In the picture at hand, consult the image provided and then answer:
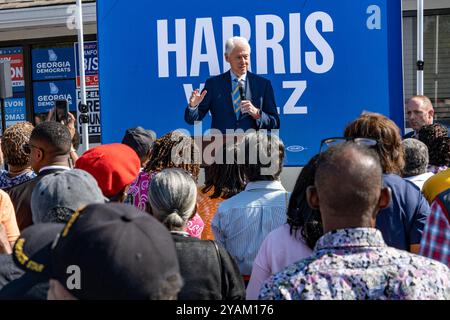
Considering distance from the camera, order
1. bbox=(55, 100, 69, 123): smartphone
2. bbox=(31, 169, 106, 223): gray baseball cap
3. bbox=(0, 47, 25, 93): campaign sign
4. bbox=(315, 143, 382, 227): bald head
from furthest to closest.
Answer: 1. bbox=(0, 47, 25, 93): campaign sign
2. bbox=(55, 100, 69, 123): smartphone
3. bbox=(31, 169, 106, 223): gray baseball cap
4. bbox=(315, 143, 382, 227): bald head

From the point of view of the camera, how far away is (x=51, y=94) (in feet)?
36.6

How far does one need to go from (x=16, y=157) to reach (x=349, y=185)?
114 inches

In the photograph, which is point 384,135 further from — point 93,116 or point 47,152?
point 93,116

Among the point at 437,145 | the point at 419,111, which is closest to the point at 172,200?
the point at 437,145

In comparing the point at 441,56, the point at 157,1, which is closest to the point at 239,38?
the point at 157,1

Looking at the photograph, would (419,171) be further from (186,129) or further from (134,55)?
(134,55)

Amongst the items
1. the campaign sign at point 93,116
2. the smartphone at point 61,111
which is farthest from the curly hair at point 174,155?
the campaign sign at point 93,116

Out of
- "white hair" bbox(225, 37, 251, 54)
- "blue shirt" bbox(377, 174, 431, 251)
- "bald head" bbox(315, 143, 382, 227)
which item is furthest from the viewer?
"white hair" bbox(225, 37, 251, 54)

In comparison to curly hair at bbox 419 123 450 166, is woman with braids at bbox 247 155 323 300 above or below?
below

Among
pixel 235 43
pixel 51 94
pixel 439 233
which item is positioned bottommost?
pixel 439 233

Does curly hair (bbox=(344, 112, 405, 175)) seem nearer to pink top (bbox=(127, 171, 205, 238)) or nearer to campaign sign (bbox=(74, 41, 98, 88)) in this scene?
pink top (bbox=(127, 171, 205, 238))

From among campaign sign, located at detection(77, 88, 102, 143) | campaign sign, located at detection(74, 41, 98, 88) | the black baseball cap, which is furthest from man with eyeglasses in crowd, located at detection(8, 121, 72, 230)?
campaign sign, located at detection(74, 41, 98, 88)

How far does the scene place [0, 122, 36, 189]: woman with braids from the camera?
4219mm

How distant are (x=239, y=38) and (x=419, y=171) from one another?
2.18 m
